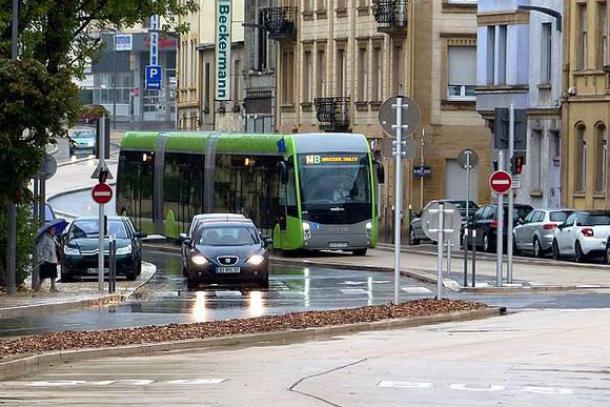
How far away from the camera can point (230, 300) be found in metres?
35.7

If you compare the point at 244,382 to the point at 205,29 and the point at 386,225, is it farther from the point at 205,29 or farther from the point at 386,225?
the point at 205,29

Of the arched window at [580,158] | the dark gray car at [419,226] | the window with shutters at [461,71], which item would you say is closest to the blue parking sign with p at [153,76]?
the window with shutters at [461,71]

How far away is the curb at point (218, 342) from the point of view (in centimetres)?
2083

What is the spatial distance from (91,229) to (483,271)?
8917 mm

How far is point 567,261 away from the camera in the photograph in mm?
52531

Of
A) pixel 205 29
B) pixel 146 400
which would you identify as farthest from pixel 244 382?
pixel 205 29

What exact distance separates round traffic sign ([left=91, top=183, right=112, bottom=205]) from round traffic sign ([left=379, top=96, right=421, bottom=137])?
1000 cm

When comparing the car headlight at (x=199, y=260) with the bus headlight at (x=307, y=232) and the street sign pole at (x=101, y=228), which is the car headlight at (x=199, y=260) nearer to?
the street sign pole at (x=101, y=228)

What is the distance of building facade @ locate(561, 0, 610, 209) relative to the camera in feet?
201

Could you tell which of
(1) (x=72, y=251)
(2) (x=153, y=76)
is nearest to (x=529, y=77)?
(1) (x=72, y=251)

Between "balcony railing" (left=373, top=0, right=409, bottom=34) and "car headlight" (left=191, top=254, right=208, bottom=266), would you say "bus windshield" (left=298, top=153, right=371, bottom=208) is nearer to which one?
"car headlight" (left=191, top=254, right=208, bottom=266)

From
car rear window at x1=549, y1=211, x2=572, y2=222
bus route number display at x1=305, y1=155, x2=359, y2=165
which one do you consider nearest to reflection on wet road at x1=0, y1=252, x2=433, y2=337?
bus route number display at x1=305, y1=155, x2=359, y2=165

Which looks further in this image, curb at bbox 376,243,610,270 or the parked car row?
the parked car row

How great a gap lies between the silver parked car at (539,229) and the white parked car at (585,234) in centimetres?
178
